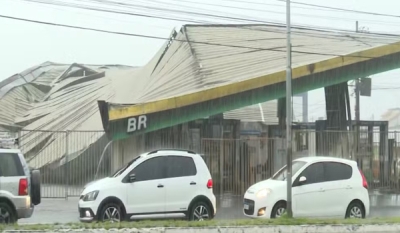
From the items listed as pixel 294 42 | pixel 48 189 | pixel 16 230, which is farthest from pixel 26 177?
pixel 294 42

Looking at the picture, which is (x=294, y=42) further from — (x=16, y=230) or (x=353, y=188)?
A: (x=16, y=230)

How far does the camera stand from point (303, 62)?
26.9 m

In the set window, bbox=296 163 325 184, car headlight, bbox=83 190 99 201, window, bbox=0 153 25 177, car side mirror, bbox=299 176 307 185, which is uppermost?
window, bbox=0 153 25 177

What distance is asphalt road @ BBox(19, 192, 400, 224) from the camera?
658 inches

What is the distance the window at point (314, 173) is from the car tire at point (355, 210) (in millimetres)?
952

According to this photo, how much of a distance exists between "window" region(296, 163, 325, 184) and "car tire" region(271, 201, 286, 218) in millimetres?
893

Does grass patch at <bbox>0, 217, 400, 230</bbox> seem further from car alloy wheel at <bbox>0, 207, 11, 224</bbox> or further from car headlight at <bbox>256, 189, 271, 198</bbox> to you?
car headlight at <bbox>256, 189, 271, 198</bbox>

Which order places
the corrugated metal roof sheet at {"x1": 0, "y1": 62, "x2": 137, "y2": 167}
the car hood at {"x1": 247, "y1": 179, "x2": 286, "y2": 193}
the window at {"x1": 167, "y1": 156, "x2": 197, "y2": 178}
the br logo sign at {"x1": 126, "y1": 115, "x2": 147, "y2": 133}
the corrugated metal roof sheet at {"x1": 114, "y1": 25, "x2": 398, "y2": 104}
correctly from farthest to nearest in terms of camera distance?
the corrugated metal roof sheet at {"x1": 114, "y1": 25, "x2": 398, "y2": 104}, the corrugated metal roof sheet at {"x1": 0, "y1": 62, "x2": 137, "y2": 167}, the br logo sign at {"x1": 126, "y1": 115, "x2": 147, "y2": 133}, the car hood at {"x1": 247, "y1": 179, "x2": 286, "y2": 193}, the window at {"x1": 167, "y1": 156, "x2": 197, "y2": 178}

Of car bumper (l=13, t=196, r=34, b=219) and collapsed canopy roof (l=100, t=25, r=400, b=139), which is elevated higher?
collapsed canopy roof (l=100, t=25, r=400, b=139)

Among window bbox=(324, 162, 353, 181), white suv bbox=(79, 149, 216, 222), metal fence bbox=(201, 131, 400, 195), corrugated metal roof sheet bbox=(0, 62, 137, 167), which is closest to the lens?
white suv bbox=(79, 149, 216, 222)

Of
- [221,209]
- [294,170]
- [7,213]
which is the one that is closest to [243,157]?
[221,209]

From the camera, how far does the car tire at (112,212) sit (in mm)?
13844

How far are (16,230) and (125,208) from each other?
3978 millimetres

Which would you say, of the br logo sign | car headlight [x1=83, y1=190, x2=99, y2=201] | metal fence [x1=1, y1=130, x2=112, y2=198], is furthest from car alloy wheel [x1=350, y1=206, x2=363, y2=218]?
metal fence [x1=1, y1=130, x2=112, y2=198]
